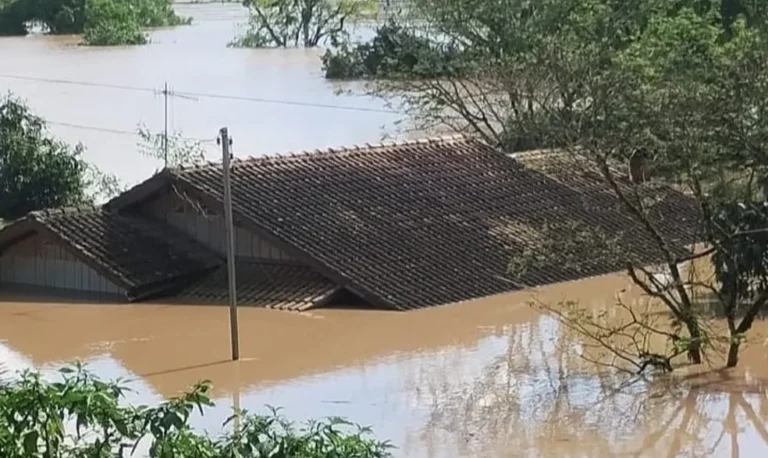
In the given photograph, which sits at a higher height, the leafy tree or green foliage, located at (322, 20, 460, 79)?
the leafy tree

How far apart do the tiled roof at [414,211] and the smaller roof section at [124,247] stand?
0.60 meters

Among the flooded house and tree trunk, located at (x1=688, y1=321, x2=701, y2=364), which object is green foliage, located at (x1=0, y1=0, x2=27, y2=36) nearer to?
the flooded house

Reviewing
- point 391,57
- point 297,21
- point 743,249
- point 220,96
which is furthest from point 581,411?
point 297,21

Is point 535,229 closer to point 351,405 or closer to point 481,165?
point 481,165

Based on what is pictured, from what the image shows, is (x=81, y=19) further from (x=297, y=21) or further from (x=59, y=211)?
(x=59, y=211)

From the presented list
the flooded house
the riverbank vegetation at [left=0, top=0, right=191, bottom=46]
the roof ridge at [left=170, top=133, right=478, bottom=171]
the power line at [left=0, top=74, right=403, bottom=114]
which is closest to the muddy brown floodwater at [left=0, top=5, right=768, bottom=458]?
the flooded house

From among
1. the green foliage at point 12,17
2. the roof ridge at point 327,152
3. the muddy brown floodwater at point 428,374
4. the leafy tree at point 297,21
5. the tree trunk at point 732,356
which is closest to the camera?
the muddy brown floodwater at point 428,374

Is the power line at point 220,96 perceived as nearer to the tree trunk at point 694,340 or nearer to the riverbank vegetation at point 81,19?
the riverbank vegetation at point 81,19

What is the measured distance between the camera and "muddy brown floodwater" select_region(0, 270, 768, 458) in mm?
12305

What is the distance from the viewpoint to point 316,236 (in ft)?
59.2

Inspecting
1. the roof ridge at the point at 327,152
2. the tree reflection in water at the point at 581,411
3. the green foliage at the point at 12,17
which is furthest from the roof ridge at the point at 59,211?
the green foliage at the point at 12,17

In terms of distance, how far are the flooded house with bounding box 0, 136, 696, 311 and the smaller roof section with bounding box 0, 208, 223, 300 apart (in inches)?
0.8

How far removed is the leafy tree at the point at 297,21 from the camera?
40000mm

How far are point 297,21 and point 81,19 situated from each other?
5.93 m
